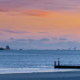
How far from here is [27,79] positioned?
698 inches

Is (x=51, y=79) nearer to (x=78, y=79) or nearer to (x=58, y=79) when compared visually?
(x=58, y=79)

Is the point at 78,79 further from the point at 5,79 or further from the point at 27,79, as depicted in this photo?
the point at 5,79

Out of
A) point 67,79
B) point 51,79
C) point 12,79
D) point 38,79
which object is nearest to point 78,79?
point 67,79

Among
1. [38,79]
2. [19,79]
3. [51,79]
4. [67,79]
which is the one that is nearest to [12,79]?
[19,79]

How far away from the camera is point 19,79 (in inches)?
696

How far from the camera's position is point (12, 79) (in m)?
17.6

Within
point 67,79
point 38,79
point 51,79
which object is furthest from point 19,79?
point 67,79

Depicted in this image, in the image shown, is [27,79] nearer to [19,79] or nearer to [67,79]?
[19,79]

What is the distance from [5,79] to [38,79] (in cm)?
318

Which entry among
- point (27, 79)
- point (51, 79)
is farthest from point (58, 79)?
point (27, 79)

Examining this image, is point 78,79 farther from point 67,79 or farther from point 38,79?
point 38,79

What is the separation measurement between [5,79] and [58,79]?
202 inches

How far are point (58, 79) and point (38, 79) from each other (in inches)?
76.2

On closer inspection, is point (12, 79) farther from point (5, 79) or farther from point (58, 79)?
point (58, 79)
